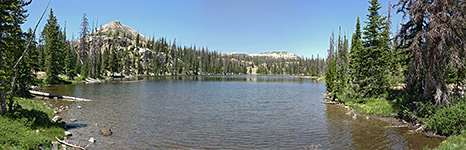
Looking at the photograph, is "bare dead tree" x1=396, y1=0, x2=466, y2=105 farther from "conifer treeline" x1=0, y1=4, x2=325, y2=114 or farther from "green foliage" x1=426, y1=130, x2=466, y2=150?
"conifer treeline" x1=0, y1=4, x2=325, y2=114

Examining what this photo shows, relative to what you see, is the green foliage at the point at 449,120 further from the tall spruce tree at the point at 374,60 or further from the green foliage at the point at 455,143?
the tall spruce tree at the point at 374,60

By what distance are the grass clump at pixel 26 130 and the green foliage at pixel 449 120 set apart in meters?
22.2

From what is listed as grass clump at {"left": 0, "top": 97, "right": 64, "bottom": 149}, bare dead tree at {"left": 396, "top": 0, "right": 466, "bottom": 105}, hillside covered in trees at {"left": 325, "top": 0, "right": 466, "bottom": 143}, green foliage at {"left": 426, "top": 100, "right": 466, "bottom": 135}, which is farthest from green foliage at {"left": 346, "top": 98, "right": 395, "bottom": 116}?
grass clump at {"left": 0, "top": 97, "right": 64, "bottom": 149}

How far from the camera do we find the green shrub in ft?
49.7

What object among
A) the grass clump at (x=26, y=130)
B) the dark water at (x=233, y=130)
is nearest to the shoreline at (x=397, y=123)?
the dark water at (x=233, y=130)

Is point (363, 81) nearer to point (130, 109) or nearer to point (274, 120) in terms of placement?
point (274, 120)

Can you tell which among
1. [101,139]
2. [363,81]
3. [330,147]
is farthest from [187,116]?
[363,81]

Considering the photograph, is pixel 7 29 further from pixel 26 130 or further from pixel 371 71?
pixel 371 71

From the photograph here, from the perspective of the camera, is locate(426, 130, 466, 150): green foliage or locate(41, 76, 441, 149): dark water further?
locate(41, 76, 441, 149): dark water

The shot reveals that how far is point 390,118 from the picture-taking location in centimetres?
2253

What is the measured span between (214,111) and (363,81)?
17.6 m

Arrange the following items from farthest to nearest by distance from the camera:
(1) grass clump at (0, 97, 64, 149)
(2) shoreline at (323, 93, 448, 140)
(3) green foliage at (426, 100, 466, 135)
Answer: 1. (2) shoreline at (323, 93, 448, 140)
2. (3) green foliage at (426, 100, 466, 135)
3. (1) grass clump at (0, 97, 64, 149)

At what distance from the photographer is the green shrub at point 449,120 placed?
1516cm

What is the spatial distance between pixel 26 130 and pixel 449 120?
23920 mm
